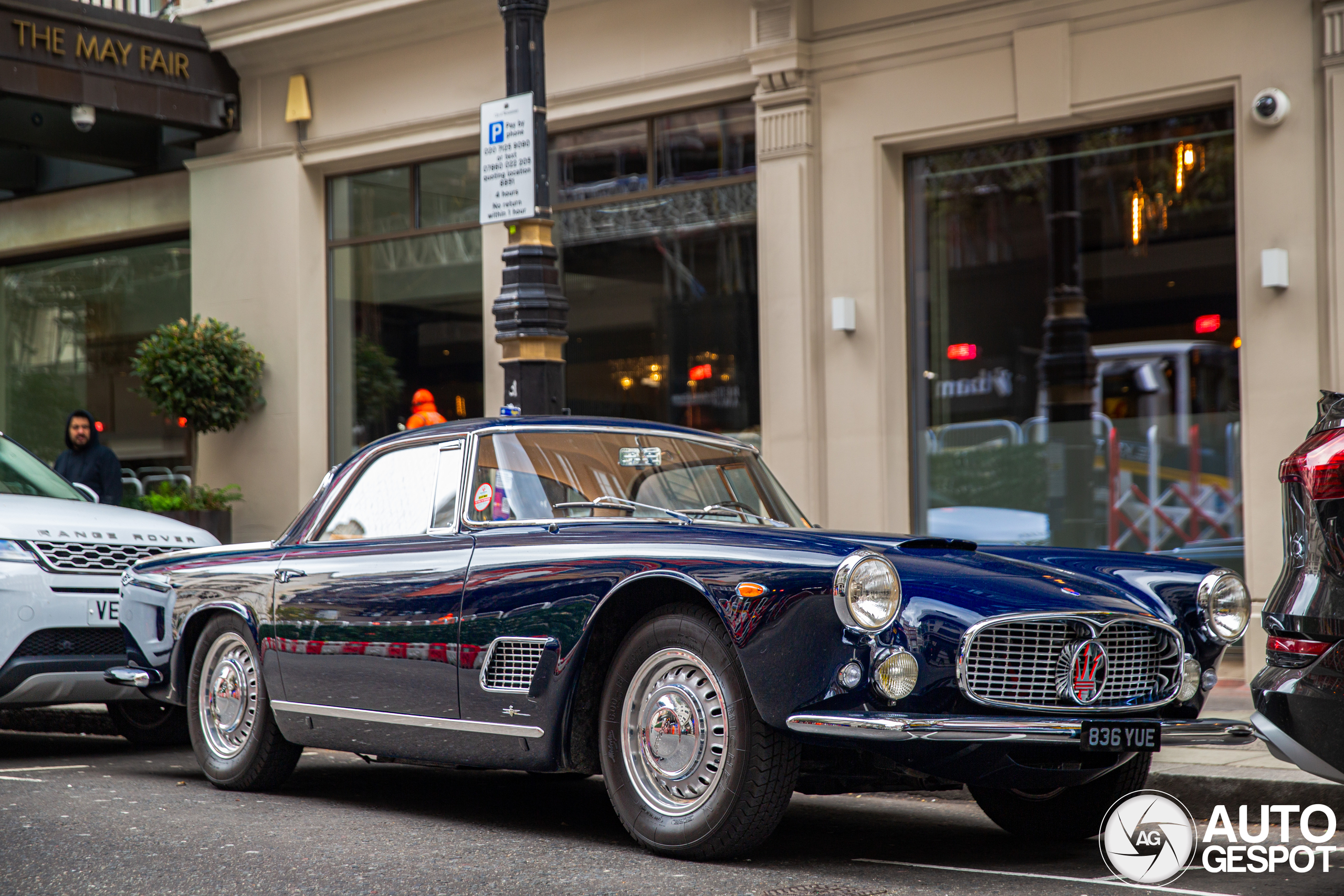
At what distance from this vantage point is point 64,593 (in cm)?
743

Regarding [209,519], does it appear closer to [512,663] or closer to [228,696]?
[228,696]

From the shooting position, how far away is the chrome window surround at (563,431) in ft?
18.1

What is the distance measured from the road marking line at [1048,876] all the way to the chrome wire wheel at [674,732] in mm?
649

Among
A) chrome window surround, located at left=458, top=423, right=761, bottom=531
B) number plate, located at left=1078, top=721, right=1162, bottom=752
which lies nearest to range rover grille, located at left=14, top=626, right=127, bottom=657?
chrome window surround, located at left=458, top=423, right=761, bottom=531

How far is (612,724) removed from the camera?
500 centimetres

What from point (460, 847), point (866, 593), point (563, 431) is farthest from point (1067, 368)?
point (460, 847)

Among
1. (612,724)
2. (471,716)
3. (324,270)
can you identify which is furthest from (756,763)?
(324,270)

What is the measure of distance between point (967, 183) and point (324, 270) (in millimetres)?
6577

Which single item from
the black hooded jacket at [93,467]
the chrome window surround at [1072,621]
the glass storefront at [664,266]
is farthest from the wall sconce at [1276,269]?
the black hooded jacket at [93,467]

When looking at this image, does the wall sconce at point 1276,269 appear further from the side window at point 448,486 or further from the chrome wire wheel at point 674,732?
the chrome wire wheel at point 674,732

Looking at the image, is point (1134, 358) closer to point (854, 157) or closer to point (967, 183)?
point (967, 183)

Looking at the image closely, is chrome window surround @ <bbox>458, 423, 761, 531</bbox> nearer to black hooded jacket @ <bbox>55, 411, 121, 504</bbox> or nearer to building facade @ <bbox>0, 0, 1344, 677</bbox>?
building facade @ <bbox>0, 0, 1344, 677</bbox>

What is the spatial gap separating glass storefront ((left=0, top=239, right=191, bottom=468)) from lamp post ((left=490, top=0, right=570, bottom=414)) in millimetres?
8386

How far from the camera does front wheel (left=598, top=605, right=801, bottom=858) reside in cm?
458
